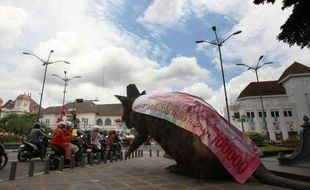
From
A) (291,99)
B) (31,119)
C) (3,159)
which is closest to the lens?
(3,159)

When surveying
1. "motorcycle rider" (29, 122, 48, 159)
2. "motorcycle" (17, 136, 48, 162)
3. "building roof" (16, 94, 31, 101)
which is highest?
"building roof" (16, 94, 31, 101)

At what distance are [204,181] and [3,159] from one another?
23.7 feet

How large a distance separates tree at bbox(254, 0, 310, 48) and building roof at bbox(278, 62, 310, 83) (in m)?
44.9

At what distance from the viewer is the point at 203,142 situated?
6.11 metres

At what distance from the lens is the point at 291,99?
50.5m

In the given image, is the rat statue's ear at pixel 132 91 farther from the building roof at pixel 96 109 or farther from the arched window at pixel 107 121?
the arched window at pixel 107 121

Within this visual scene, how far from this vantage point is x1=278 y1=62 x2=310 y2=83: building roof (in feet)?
159

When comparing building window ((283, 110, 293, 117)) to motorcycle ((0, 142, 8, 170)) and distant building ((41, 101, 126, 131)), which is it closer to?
distant building ((41, 101, 126, 131))

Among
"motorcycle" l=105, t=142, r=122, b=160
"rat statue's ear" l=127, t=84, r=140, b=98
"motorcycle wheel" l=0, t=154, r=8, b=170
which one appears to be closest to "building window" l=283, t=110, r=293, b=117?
"motorcycle" l=105, t=142, r=122, b=160

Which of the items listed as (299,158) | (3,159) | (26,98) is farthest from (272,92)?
(26,98)

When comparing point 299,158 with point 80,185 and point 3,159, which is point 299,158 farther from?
point 3,159

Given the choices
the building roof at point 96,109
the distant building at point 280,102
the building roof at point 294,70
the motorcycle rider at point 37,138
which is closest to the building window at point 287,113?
the distant building at point 280,102

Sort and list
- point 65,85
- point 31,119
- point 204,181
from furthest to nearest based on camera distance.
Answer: point 31,119
point 65,85
point 204,181

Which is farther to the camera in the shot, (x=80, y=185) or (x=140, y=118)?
(x=140, y=118)
